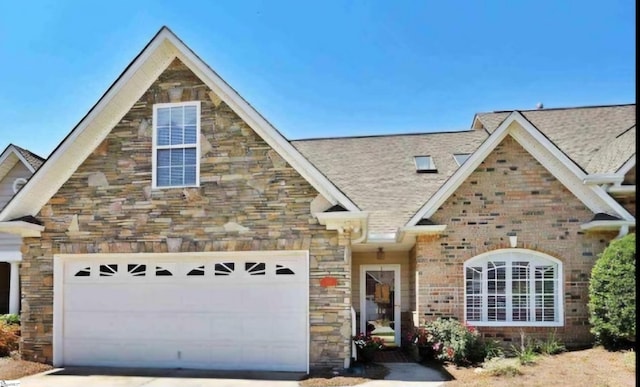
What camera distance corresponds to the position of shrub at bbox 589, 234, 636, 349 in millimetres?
9859

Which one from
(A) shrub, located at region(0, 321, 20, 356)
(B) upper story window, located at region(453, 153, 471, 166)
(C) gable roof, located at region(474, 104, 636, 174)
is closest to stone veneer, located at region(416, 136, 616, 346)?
(C) gable roof, located at region(474, 104, 636, 174)

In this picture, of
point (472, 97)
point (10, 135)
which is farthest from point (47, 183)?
point (472, 97)

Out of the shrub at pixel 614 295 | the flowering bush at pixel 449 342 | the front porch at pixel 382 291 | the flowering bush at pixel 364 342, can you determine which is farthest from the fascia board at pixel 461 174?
the shrub at pixel 614 295

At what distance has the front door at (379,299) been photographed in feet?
46.6

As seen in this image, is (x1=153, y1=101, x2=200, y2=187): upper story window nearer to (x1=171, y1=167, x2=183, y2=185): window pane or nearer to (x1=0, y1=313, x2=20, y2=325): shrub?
(x1=171, y1=167, x2=183, y2=185): window pane

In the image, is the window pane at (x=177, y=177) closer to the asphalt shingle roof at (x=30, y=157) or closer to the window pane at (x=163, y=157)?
the window pane at (x=163, y=157)

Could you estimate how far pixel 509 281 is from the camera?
1147 cm

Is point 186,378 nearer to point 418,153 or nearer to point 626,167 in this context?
point 626,167

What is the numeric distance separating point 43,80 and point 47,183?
119 inches

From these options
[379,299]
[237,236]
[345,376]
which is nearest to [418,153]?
[379,299]

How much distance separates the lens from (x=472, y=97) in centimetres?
1712

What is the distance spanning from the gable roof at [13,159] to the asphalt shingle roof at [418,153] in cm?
873

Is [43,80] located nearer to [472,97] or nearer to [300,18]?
[300,18]

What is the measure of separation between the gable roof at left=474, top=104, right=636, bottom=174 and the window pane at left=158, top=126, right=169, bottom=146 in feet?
27.8
